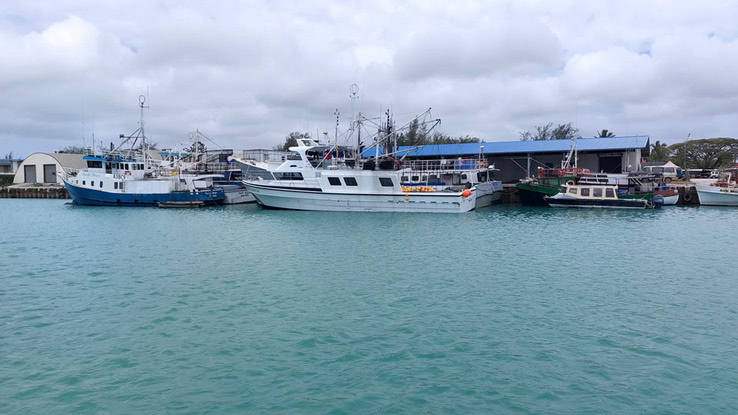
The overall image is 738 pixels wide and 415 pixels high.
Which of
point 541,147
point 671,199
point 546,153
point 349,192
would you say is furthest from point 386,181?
point 671,199

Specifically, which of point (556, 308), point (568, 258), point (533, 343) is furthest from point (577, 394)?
point (568, 258)

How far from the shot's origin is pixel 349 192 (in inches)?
1329

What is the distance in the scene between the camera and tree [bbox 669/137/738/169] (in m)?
62.9

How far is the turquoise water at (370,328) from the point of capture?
6.74 meters

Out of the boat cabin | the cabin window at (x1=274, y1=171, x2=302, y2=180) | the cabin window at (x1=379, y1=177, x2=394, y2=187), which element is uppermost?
the cabin window at (x1=274, y1=171, x2=302, y2=180)

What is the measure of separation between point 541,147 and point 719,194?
14.4 m

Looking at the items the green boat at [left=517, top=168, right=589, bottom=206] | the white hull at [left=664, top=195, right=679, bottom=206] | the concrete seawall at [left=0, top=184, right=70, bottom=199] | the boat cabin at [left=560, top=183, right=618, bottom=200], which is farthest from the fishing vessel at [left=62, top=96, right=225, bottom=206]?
the white hull at [left=664, top=195, right=679, bottom=206]

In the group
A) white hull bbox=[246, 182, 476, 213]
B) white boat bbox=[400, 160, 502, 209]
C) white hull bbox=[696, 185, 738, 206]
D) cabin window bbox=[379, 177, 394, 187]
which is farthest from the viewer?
white boat bbox=[400, 160, 502, 209]

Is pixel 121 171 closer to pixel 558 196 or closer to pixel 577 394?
pixel 558 196

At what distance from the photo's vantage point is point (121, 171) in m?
40.8

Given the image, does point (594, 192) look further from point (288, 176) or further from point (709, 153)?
point (709, 153)

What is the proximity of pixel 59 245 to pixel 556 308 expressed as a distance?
19285mm

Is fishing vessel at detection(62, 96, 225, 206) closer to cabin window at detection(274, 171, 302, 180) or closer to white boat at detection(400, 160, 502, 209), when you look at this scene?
cabin window at detection(274, 171, 302, 180)

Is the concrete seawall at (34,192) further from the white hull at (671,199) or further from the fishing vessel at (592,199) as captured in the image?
the white hull at (671,199)
